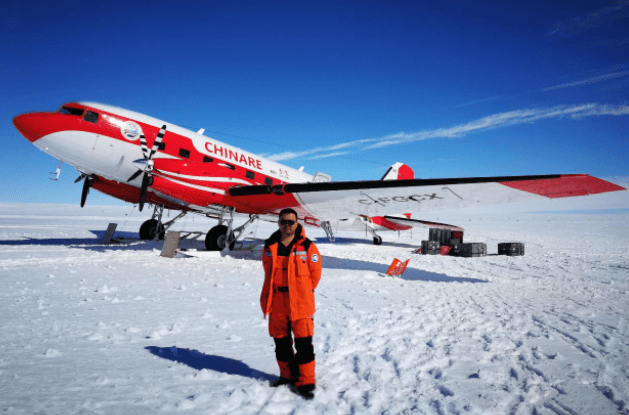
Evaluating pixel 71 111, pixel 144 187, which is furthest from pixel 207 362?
pixel 71 111

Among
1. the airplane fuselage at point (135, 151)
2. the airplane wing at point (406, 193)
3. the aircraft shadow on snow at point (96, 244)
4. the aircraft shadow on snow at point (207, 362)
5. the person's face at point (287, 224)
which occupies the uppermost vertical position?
the airplane fuselage at point (135, 151)

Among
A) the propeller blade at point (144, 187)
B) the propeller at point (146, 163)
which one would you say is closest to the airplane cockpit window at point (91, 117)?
the propeller at point (146, 163)

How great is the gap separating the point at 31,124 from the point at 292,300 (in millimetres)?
11033

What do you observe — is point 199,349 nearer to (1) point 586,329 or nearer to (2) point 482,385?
(2) point 482,385

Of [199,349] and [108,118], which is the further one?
[108,118]

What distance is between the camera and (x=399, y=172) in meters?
19.1

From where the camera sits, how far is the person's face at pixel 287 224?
10.2ft

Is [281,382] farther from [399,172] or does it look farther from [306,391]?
[399,172]

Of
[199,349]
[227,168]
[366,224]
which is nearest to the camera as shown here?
[199,349]

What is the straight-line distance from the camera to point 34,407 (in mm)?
2521

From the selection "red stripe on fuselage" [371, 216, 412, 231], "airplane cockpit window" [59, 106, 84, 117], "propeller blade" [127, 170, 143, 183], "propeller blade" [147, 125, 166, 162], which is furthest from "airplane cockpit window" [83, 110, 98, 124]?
"red stripe on fuselage" [371, 216, 412, 231]

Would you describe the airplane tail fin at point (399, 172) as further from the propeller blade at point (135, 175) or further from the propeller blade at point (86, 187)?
the propeller blade at point (86, 187)

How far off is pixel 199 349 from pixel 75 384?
1224mm

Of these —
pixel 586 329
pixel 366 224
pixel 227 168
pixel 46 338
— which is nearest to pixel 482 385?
pixel 586 329
